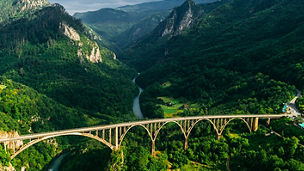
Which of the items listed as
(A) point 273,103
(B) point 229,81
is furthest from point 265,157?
(B) point 229,81

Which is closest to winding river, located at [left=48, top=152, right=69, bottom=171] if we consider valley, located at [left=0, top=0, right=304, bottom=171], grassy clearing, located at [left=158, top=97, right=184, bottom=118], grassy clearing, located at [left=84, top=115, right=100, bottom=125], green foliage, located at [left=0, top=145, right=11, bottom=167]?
valley, located at [left=0, top=0, right=304, bottom=171]

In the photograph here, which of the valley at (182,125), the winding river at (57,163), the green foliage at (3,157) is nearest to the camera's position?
the green foliage at (3,157)

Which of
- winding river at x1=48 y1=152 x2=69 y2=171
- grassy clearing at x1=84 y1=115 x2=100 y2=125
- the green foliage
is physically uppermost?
the green foliage

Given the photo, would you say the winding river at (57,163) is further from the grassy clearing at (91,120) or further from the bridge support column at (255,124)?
the bridge support column at (255,124)

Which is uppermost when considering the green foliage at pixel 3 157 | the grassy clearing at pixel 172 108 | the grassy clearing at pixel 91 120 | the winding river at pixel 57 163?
the green foliage at pixel 3 157

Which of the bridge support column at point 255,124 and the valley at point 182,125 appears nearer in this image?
the valley at point 182,125

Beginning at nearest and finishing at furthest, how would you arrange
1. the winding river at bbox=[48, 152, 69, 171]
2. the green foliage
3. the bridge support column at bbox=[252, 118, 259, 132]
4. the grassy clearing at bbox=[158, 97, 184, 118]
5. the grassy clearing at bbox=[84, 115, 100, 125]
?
the green foliage < the bridge support column at bbox=[252, 118, 259, 132] < the winding river at bbox=[48, 152, 69, 171] < the grassy clearing at bbox=[158, 97, 184, 118] < the grassy clearing at bbox=[84, 115, 100, 125]

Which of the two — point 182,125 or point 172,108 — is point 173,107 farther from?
point 182,125

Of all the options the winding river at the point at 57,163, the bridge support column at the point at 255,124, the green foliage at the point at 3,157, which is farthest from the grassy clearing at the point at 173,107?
the green foliage at the point at 3,157

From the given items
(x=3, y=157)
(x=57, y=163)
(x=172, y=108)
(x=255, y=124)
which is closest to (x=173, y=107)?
(x=172, y=108)

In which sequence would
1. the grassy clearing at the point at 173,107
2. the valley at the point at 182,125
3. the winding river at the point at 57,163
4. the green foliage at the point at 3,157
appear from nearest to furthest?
the green foliage at the point at 3,157 → the valley at the point at 182,125 → the winding river at the point at 57,163 → the grassy clearing at the point at 173,107

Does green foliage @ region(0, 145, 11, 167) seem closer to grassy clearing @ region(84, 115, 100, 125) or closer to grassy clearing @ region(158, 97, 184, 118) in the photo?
grassy clearing @ region(84, 115, 100, 125)
